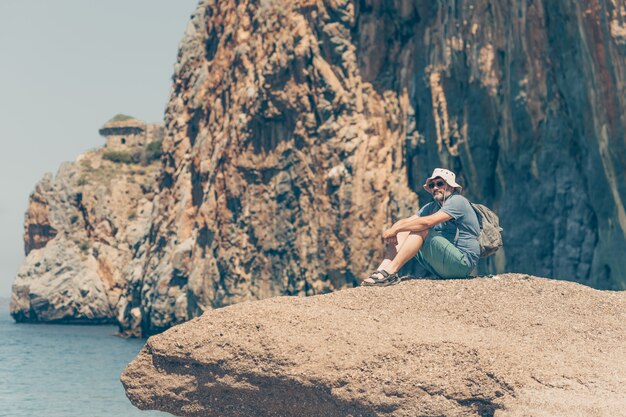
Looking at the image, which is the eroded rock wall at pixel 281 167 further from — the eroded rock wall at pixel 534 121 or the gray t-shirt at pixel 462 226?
the gray t-shirt at pixel 462 226

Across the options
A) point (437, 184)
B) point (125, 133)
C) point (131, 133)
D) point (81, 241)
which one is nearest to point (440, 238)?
point (437, 184)

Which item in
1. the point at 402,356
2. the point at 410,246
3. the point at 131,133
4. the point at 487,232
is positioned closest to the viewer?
the point at 402,356

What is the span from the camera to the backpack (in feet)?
40.2

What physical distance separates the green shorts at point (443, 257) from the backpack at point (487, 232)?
1.35ft

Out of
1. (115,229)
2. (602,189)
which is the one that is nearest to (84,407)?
(602,189)

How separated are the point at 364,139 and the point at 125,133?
65.0 metres

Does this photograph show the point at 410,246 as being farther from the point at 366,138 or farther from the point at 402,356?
the point at 366,138

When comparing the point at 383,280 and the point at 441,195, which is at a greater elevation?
the point at 441,195

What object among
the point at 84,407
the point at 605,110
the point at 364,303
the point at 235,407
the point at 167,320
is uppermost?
the point at 605,110

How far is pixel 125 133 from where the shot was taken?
100875 mm

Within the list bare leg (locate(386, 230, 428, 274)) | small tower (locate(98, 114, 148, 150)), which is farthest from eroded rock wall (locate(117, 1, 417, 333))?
small tower (locate(98, 114, 148, 150))

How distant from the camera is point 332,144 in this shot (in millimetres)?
39969

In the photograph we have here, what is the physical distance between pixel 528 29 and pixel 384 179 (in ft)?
46.6

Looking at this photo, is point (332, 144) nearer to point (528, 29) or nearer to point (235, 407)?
point (528, 29)
